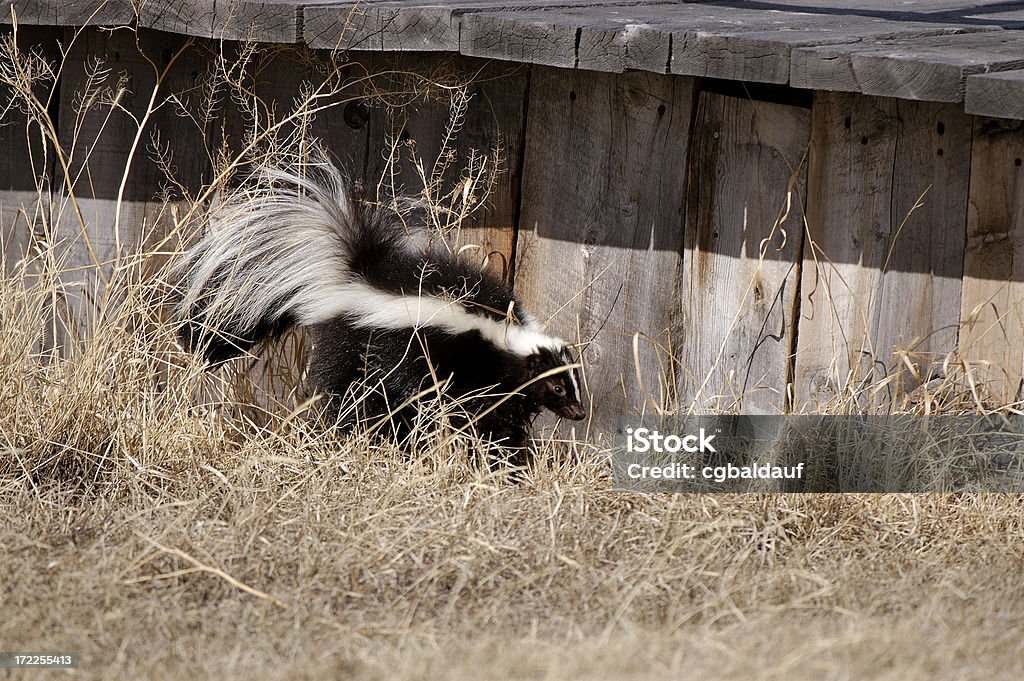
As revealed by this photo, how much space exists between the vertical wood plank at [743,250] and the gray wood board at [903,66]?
0.64m

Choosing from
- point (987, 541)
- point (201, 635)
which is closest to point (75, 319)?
point (201, 635)

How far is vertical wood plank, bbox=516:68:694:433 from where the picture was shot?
4773 mm

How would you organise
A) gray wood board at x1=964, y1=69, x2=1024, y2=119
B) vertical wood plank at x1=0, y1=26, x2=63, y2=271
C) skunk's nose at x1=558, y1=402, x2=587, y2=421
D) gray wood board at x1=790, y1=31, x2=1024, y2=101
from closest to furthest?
gray wood board at x1=964, y1=69, x2=1024, y2=119, gray wood board at x1=790, y1=31, x2=1024, y2=101, skunk's nose at x1=558, y1=402, x2=587, y2=421, vertical wood plank at x1=0, y1=26, x2=63, y2=271

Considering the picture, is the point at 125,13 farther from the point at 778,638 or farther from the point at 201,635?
the point at 778,638

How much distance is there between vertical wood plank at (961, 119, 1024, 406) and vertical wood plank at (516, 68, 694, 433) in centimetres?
107

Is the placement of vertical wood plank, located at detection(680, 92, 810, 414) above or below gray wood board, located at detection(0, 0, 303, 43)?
below

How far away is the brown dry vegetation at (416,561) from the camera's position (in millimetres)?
3111

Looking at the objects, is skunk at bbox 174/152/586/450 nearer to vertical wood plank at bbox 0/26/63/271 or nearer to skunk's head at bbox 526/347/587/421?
skunk's head at bbox 526/347/587/421

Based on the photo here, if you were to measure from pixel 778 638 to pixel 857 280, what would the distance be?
171 centimetres

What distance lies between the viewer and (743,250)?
469 cm

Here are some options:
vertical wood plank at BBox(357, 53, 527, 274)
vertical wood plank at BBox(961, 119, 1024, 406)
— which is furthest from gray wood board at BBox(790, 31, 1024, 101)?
vertical wood plank at BBox(357, 53, 527, 274)

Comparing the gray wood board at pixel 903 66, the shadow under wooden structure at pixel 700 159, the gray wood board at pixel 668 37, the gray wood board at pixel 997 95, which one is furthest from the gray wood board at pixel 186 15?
the gray wood board at pixel 997 95

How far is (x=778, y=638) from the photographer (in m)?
3.16

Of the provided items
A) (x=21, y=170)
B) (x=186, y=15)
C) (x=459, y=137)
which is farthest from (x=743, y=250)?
(x=21, y=170)
